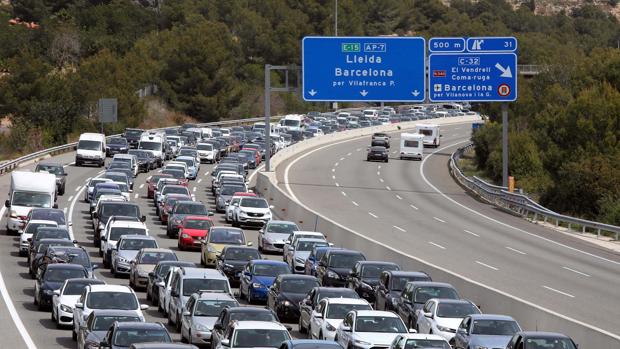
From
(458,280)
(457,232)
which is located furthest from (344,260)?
(457,232)

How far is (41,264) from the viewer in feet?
114

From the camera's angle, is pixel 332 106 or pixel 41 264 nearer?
pixel 41 264

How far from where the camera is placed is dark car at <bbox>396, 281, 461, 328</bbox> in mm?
29016

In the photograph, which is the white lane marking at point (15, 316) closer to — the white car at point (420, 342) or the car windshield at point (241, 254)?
the car windshield at point (241, 254)

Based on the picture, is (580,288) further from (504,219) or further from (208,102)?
(208,102)

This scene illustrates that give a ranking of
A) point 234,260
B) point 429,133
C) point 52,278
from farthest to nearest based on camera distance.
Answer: point 429,133 < point 234,260 < point 52,278

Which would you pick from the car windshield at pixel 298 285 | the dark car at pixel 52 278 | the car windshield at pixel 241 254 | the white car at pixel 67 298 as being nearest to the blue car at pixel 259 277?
the car windshield at pixel 298 285

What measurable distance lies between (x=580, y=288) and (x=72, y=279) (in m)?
16.7

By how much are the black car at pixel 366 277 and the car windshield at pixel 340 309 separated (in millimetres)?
5372

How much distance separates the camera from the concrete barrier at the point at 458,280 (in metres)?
24.3

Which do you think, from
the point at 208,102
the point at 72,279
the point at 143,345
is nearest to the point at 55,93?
the point at 208,102

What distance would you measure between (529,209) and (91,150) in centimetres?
2828

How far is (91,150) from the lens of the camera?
76.9 metres

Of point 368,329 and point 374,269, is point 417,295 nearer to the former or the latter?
point 368,329
